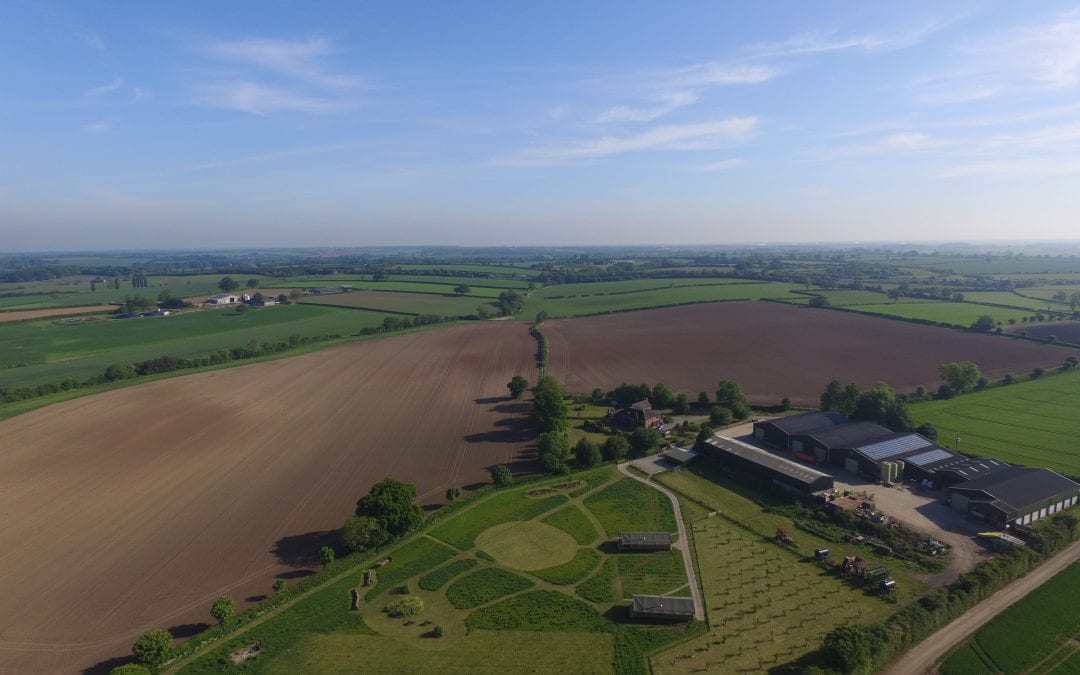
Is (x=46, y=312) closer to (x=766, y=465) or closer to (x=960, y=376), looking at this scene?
(x=766, y=465)

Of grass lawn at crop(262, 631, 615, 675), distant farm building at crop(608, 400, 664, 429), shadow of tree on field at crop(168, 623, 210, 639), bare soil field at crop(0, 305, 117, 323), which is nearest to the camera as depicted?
grass lawn at crop(262, 631, 615, 675)

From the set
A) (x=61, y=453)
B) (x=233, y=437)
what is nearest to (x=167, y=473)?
(x=233, y=437)

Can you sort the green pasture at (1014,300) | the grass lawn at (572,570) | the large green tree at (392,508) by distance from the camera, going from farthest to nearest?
the green pasture at (1014,300), the large green tree at (392,508), the grass lawn at (572,570)

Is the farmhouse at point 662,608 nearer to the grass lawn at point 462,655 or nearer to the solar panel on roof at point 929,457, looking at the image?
the grass lawn at point 462,655

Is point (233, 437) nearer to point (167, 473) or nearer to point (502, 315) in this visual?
point (167, 473)

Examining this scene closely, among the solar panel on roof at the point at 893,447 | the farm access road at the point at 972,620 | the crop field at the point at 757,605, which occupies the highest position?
the solar panel on roof at the point at 893,447

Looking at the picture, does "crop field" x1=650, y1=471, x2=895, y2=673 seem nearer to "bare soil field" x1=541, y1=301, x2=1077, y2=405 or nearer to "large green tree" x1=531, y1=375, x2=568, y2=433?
"large green tree" x1=531, y1=375, x2=568, y2=433

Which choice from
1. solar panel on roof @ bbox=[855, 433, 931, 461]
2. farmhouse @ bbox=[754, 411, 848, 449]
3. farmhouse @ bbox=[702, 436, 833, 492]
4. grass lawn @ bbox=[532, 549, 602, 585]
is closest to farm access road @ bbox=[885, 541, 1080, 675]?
solar panel on roof @ bbox=[855, 433, 931, 461]

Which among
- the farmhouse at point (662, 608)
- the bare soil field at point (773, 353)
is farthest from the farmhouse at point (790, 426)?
the farmhouse at point (662, 608)
